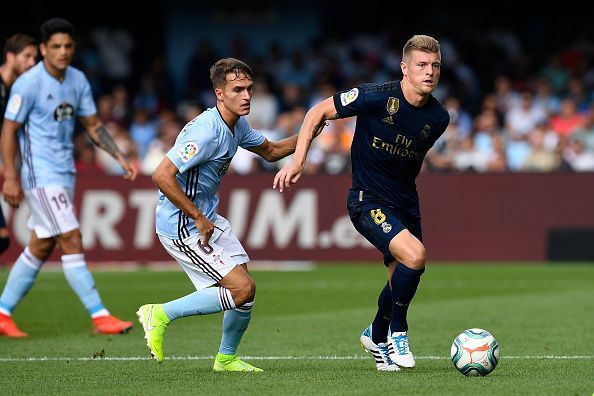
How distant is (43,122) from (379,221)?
3.68m

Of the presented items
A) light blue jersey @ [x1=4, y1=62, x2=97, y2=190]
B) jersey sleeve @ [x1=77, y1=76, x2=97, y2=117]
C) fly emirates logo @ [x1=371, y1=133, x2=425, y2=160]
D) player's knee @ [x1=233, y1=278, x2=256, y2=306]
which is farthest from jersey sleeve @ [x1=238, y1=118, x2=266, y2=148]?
jersey sleeve @ [x1=77, y1=76, x2=97, y2=117]

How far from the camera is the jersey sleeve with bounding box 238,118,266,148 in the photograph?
8.47 m

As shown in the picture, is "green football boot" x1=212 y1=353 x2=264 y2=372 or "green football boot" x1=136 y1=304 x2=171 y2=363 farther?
"green football boot" x1=212 y1=353 x2=264 y2=372

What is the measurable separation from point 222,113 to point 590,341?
143 inches

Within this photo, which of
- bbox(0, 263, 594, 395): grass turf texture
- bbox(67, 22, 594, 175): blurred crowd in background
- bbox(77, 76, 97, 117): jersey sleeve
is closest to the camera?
bbox(0, 263, 594, 395): grass turf texture

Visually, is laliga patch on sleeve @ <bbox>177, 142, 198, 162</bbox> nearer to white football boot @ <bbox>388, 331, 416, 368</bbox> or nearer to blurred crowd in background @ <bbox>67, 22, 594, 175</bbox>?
white football boot @ <bbox>388, 331, 416, 368</bbox>

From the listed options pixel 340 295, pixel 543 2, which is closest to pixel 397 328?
pixel 340 295

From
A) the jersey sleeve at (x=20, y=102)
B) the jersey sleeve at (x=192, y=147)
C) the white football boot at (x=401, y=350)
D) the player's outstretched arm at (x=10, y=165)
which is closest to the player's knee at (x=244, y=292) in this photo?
the jersey sleeve at (x=192, y=147)

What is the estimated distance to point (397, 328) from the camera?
26.8 feet

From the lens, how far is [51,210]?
34.7 feet

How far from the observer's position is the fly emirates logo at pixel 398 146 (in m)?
8.27

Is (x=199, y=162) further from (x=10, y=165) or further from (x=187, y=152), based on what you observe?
(x=10, y=165)

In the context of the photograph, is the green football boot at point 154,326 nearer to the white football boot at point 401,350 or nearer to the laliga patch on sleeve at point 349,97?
the white football boot at point 401,350

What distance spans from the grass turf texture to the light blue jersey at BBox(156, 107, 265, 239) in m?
1.01
